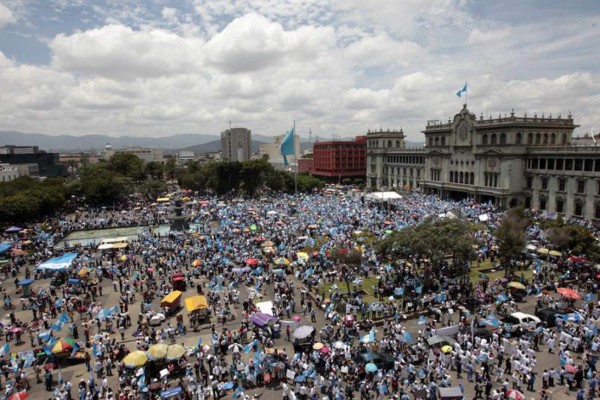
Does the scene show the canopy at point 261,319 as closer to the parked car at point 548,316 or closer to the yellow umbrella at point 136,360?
the yellow umbrella at point 136,360

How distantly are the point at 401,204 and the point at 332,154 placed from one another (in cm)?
5071

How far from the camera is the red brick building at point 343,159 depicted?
10985 cm

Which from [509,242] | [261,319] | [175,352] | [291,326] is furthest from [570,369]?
[175,352]

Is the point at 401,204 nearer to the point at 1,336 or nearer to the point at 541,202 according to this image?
the point at 541,202

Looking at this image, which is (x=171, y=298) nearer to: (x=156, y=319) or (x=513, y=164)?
(x=156, y=319)

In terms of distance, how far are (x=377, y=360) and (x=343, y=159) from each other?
95170mm

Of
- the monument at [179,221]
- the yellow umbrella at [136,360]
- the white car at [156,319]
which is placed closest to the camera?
the yellow umbrella at [136,360]

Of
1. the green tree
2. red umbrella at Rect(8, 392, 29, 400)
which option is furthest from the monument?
the green tree

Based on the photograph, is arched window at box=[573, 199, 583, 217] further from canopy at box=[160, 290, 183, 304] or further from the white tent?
canopy at box=[160, 290, 183, 304]

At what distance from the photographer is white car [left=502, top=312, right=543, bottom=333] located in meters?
21.0

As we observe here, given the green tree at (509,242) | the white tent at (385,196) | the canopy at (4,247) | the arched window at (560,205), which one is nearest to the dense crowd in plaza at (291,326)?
the canopy at (4,247)

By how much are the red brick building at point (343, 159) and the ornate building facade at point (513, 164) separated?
1307 inches

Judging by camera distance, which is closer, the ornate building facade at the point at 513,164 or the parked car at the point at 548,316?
the parked car at the point at 548,316

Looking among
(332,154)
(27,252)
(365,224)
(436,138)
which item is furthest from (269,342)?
(332,154)
